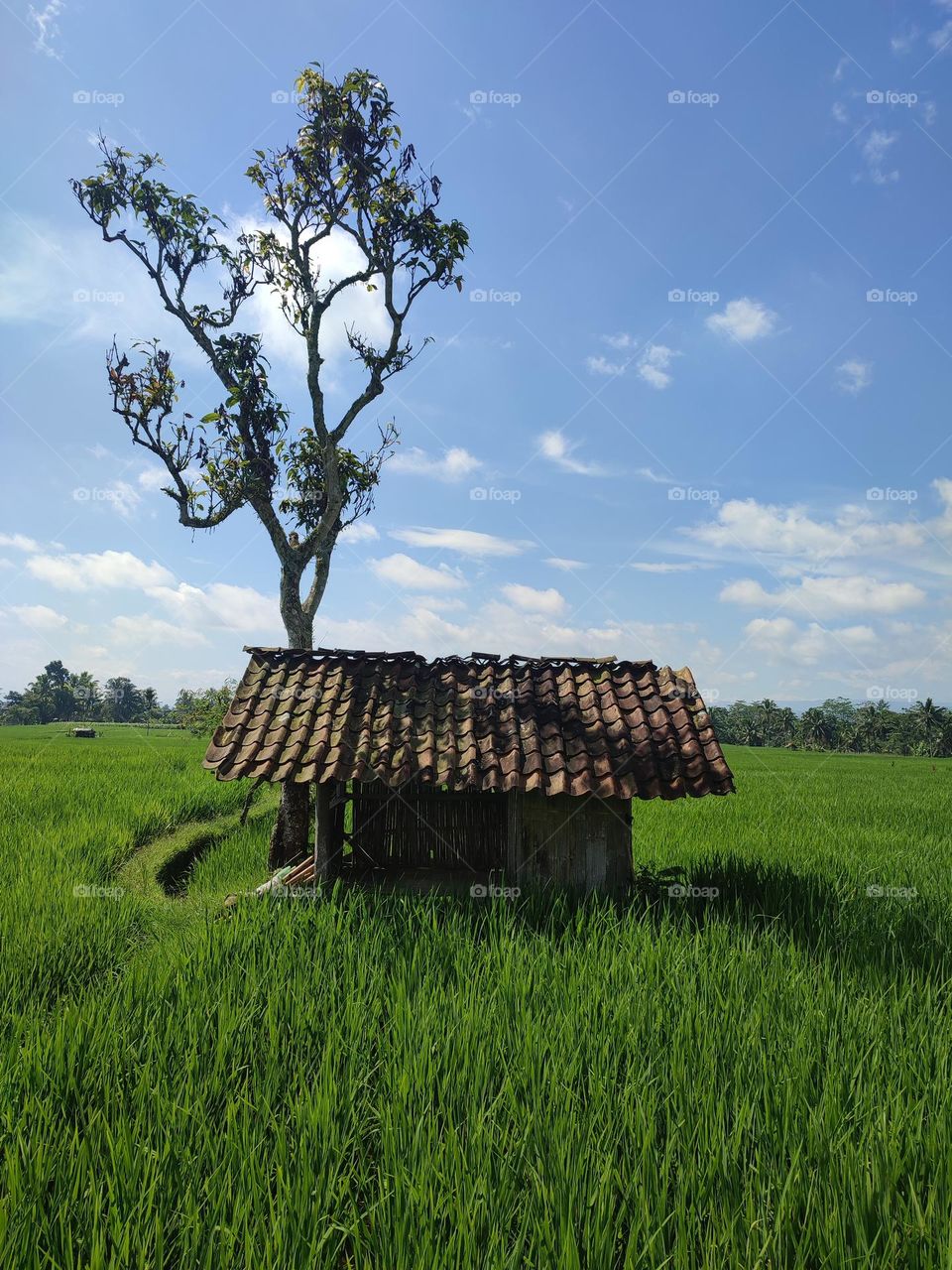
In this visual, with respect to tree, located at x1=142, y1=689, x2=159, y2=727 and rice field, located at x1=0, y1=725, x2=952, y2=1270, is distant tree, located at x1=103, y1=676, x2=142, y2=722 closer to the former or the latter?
tree, located at x1=142, y1=689, x2=159, y2=727

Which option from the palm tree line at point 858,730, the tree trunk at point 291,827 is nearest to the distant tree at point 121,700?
the palm tree line at point 858,730

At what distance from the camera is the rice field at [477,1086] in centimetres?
254

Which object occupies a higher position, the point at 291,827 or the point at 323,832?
the point at 323,832

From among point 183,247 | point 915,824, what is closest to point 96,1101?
point 183,247

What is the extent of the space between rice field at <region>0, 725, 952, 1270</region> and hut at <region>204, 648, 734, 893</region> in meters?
0.79

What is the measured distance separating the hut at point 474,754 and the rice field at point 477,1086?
0.79 metres

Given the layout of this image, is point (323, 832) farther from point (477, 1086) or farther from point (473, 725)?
point (477, 1086)

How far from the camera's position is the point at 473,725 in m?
7.06

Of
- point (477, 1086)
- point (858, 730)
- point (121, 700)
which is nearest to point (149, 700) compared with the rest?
point (121, 700)

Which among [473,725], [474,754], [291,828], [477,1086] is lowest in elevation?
[477,1086]

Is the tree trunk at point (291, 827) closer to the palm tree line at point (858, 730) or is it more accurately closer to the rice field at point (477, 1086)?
the rice field at point (477, 1086)

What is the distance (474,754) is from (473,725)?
0.47 m

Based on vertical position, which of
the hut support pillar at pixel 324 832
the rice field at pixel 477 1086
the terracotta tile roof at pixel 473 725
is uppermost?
the terracotta tile roof at pixel 473 725

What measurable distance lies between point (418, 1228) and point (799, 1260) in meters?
1.31
